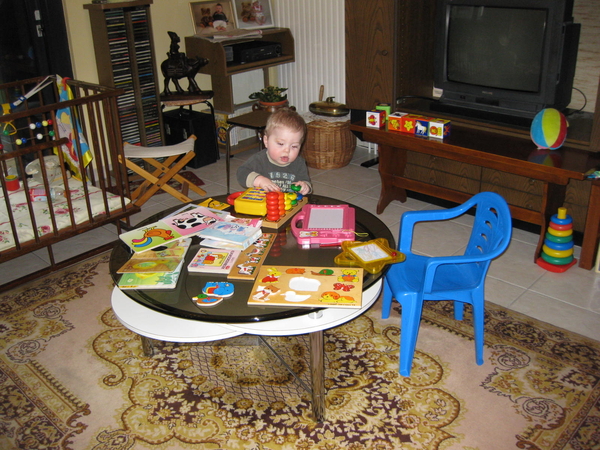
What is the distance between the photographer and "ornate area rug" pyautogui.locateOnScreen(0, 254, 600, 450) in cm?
200

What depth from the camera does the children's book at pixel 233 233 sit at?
2137mm

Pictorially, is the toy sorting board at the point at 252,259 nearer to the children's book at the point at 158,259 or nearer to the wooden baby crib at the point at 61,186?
the children's book at the point at 158,259

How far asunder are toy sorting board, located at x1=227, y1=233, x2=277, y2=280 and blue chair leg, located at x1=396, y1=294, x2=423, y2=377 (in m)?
0.56

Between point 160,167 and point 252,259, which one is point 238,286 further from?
point 160,167

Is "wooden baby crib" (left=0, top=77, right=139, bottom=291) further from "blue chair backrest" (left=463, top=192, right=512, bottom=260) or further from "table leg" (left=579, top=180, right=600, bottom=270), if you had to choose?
"table leg" (left=579, top=180, right=600, bottom=270)

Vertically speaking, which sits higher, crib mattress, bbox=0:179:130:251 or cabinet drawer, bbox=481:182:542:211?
crib mattress, bbox=0:179:130:251

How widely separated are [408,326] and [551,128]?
A: 1513mm

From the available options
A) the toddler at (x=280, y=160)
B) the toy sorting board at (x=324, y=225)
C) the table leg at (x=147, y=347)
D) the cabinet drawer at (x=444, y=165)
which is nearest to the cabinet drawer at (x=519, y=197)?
the cabinet drawer at (x=444, y=165)

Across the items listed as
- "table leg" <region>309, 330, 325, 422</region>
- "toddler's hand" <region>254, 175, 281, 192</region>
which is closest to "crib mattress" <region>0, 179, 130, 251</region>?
"toddler's hand" <region>254, 175, 281, 192</region>

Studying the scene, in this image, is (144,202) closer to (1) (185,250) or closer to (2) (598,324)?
(1) (185,250)

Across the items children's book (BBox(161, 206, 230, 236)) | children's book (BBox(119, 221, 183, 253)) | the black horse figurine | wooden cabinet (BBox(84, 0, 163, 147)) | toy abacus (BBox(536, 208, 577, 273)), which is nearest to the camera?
children's book (BBox(119, 221, 183, 253))

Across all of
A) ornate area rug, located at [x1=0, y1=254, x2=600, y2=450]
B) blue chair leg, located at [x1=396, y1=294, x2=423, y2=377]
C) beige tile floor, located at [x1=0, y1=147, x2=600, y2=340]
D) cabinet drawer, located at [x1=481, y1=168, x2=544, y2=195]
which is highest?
cabinet drawer, located at [x1=481, y1=168, x2=544, y2=195]

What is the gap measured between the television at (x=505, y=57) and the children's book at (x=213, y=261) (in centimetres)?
210

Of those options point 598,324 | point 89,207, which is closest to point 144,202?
point 89,207
